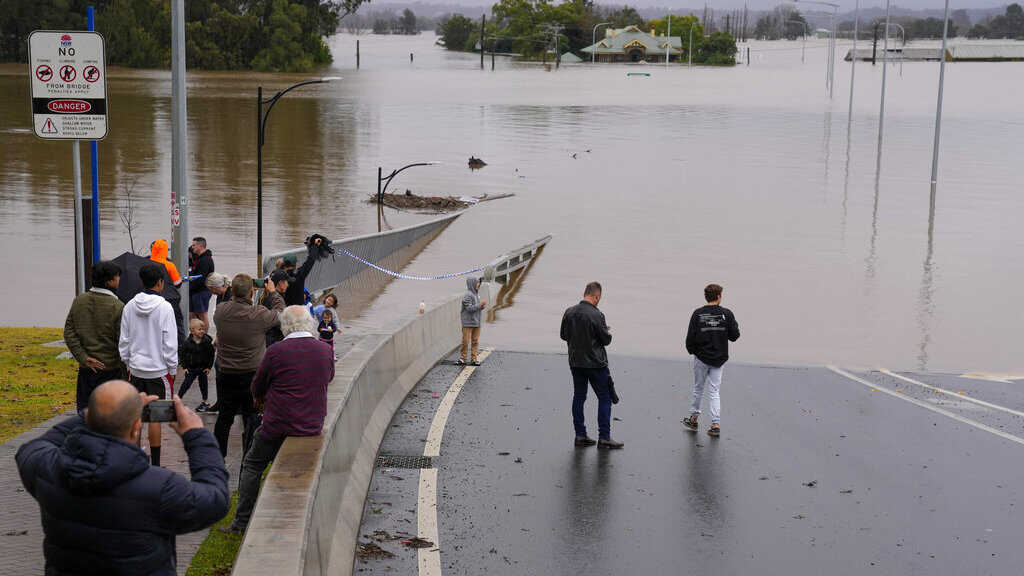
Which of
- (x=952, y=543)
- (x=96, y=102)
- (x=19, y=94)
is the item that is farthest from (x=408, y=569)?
(x=19, y=94)

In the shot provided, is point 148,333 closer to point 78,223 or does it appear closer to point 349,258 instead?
point 78,223

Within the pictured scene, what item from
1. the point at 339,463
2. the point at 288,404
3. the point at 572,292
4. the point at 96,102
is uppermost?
the point at 96,102

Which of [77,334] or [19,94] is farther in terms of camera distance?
[19,94]

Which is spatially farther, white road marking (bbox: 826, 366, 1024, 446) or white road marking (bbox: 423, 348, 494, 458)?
white road marking (bbox: 826, 366, 1024, 446)

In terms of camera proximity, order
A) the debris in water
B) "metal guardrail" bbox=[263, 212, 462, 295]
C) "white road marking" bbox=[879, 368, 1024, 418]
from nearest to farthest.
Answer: the debris in water, "white road marking" bbox=[879, 368, 1024, 418], "metal guardrail" bbox=[263, 212, 462, 295]

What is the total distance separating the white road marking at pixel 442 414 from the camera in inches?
401

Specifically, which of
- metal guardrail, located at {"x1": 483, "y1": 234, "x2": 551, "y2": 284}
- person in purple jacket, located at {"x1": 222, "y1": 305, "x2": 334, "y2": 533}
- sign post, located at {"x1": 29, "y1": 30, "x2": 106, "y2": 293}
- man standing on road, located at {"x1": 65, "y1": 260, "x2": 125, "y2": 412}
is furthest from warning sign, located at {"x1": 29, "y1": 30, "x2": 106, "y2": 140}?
metal guardrail, located at {"x1": 483, "y1": 234, "x2": 551, "y2": 284}

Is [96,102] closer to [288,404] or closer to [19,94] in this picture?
[288,404]

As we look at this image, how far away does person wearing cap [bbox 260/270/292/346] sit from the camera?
1024 centimetres

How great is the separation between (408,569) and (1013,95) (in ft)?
560

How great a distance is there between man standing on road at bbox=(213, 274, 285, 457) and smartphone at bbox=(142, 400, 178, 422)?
12.6 feet

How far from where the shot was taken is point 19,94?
101562mm

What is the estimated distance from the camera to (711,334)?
11188 millimetres

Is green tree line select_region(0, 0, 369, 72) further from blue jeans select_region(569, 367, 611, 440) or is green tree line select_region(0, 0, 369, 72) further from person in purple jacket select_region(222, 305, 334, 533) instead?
person in purple jacket select_region(222, 305, 334, 533)
